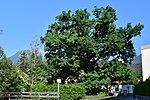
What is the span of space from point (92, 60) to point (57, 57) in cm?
494

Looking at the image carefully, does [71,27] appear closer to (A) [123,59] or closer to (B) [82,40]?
(B) [82,40]

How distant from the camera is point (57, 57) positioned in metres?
43.1

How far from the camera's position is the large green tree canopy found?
4216 centimetres

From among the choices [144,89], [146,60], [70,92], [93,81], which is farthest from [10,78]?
[144,89]

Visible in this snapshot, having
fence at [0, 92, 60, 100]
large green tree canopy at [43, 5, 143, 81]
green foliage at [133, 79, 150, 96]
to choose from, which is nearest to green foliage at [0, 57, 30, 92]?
fence at [0, 92, 60, 100]

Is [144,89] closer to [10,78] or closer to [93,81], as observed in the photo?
[10,78]

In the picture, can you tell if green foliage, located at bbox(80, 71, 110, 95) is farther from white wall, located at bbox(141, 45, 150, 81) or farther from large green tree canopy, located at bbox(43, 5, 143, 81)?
white wall, located at bbox(141, 45, 150, 81)

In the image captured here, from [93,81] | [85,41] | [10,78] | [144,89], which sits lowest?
[144,89]

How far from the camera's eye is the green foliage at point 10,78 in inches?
1197

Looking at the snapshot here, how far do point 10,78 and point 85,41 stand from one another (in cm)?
1340

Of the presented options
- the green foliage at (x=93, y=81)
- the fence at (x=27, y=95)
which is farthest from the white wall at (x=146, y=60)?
the green foliage at (x=93, y=81)

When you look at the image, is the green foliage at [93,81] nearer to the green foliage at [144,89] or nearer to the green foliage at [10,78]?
the green foliage at [10,78]

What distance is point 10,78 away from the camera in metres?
31.1

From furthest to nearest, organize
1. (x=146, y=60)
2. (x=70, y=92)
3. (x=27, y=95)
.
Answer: (x=70, y=92) < (x=27, y=95) < (x=146, y=60)
